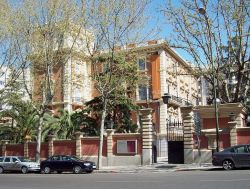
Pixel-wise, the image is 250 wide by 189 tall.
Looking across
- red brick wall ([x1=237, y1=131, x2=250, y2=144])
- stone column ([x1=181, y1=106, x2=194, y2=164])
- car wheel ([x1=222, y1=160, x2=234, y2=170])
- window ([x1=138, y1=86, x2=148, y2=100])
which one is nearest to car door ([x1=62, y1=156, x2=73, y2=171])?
stone column ([x1=181, y1=106, x2=194, y2=164])

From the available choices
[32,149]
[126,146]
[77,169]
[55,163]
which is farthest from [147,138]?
[32,149]

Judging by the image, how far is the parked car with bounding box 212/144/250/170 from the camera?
922 inches

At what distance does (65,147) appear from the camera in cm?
3497

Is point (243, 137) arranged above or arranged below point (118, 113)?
below

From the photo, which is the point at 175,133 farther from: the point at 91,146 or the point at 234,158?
the point at 234,158

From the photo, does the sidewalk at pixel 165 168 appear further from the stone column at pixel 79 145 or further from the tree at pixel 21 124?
the tree at pixel 21 124

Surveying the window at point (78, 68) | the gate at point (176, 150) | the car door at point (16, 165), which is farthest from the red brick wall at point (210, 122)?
the car door at point (16, 165)

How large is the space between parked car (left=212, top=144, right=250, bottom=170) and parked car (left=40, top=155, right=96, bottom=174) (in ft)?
27.3

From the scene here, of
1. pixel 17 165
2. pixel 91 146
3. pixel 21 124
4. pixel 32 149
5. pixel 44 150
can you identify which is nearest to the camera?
pixel 17 165

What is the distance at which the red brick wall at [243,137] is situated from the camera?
91.7ft

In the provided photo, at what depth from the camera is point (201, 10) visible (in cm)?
2733

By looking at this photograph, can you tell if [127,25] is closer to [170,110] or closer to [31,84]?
[31,84]

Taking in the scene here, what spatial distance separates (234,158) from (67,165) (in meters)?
10.8

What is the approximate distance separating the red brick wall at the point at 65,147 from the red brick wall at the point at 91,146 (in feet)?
3.17
